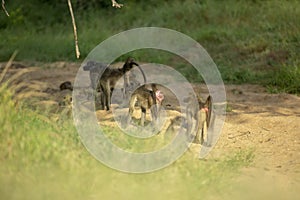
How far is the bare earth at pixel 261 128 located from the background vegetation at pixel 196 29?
0.64m

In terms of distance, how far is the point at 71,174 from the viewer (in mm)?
4891

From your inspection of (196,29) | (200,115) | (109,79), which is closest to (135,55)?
(196,29)

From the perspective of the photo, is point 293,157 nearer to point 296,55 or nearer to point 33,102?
point 33,102

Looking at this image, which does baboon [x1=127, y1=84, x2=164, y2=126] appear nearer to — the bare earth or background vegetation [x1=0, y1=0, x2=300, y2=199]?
the bare earth

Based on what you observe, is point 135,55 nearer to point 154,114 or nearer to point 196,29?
point 196,29

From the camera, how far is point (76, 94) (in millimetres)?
9547

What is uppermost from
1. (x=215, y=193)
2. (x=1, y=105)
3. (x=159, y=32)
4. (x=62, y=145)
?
(x=159, y=32)

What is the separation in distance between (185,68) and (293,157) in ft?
19.2

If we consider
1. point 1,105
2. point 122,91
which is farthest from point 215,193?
point 122,91

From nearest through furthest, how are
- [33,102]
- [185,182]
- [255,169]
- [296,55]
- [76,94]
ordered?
[185,182] < [255,169] < [33,102] < [76,94] < [296,55]

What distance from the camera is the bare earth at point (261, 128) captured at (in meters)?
6.34

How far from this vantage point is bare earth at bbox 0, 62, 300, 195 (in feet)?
20.8

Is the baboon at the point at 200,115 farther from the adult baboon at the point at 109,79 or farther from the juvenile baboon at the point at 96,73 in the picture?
the juvenile baboon at the point at 96,73

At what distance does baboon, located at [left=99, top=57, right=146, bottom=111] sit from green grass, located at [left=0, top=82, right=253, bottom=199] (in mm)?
2967
